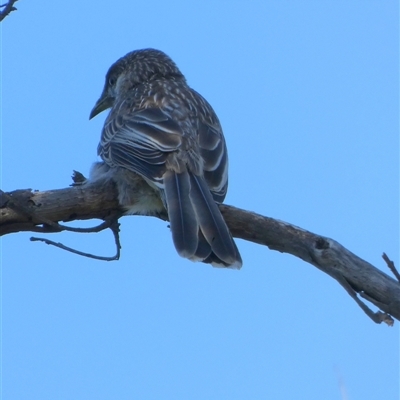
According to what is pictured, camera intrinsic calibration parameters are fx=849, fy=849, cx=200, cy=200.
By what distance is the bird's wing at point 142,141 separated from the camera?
5250mm

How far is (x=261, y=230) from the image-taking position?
15.2 ft

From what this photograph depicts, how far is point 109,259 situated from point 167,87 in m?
2.42

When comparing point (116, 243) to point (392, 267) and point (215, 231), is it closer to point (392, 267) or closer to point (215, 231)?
point (215, 231)

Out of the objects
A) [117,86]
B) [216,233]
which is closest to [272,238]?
[216,233]

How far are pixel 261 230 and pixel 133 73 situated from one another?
3404mm

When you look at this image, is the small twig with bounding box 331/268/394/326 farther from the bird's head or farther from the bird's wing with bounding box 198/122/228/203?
the bird's head

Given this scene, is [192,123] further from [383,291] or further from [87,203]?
[383,291]

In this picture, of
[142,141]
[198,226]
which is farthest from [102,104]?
[198,226]

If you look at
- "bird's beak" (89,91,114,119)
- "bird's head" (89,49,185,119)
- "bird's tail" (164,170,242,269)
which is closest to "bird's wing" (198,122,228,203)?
"bird's tail" (164,170,242,269)

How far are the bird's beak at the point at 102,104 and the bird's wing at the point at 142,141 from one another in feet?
4.89

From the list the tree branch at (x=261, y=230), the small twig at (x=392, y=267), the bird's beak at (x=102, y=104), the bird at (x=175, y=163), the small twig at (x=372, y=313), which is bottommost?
the small twig at (x=372, y=313)

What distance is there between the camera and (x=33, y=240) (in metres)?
4.66

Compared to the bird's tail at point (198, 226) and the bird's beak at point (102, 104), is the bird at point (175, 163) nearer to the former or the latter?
the bird's tail at point (198, 226)

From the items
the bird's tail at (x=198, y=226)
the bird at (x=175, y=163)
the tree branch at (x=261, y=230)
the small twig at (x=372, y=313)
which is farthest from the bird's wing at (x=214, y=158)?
the small twig at (x=372, y=313)
